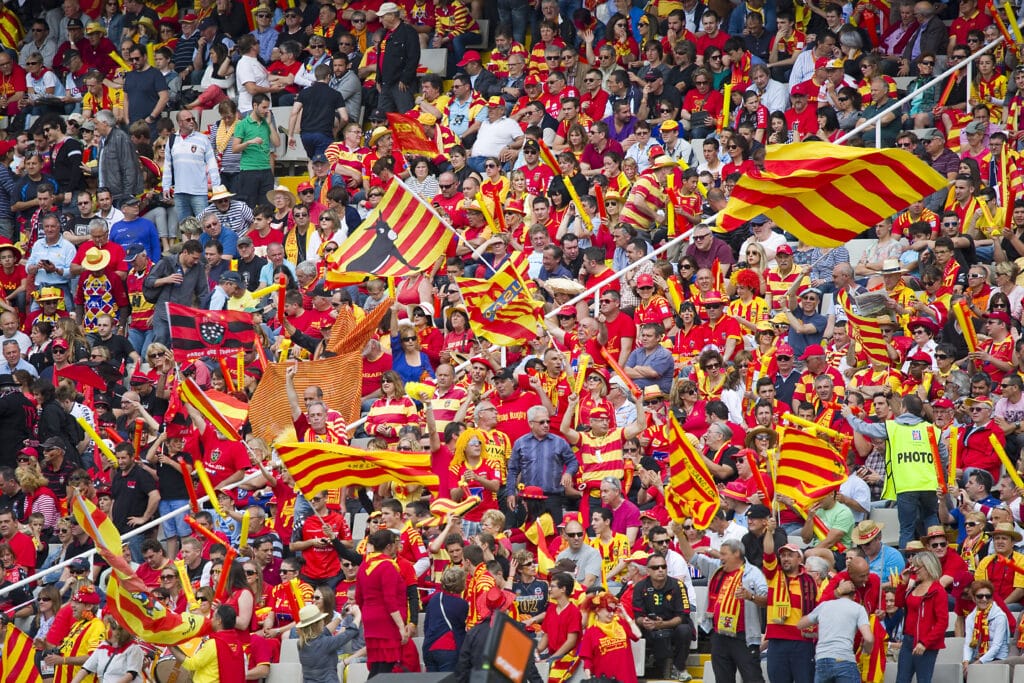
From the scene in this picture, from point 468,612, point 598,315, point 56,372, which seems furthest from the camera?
point 56,372

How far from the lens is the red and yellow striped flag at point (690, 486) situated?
51.5 ft

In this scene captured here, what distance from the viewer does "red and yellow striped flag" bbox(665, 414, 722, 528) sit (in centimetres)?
1569

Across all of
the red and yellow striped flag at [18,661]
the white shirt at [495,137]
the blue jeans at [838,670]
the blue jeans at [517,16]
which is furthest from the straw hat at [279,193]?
the blue jeans at [838,670]

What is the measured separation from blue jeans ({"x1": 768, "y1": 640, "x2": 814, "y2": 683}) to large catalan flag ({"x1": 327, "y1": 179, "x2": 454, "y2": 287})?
6083mm

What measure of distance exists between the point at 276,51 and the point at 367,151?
3.13m

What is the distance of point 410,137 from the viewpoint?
2355 centimetres

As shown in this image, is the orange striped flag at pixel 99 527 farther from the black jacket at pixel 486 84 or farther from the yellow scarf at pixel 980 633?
the black jacket at pixel 486 84

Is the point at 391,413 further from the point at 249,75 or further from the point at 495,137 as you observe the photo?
the point at 249,75

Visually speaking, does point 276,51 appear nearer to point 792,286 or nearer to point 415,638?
point 792,286

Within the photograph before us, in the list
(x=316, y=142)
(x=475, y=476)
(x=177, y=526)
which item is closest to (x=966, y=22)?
(x=316, y=142)

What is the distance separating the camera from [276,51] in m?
26.3

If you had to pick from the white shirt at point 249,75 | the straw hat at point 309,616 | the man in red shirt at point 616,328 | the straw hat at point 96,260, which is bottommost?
the straw hat at point 309,616

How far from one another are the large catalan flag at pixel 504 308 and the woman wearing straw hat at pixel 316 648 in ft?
13.0

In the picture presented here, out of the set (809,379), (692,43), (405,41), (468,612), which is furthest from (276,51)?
(468,612)
